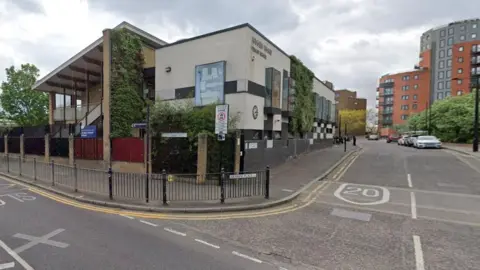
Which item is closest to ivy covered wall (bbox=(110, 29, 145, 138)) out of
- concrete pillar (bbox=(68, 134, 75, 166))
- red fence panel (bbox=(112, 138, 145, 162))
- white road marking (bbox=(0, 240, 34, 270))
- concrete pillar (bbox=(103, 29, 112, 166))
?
concrete pillar (bbox=(103, 29, 112, 166))

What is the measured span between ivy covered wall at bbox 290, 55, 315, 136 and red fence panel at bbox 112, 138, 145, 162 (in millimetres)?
11316

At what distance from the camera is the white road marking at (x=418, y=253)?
441cm

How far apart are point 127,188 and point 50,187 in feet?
10.6

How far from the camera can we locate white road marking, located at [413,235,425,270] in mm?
4414

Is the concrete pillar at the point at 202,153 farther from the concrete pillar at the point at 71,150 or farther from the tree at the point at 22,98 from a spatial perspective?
the tree at the point at 22,98

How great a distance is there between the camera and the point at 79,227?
6074mm

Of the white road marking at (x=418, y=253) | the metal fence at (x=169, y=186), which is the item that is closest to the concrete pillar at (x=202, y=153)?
the metal fence at (x=169, y=186)

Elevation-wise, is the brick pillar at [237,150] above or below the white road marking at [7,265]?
above

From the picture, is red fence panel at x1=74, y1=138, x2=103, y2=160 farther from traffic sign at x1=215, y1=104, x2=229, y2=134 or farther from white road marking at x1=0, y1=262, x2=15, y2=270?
white road marking at x1=0, y1=262, x2=15, y2=270

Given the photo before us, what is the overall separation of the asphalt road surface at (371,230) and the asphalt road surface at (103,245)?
0.58 m

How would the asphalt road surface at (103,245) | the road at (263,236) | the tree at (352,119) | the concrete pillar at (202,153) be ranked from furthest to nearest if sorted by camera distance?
the tree at (352,119) → the concrete pillar at (202,153) → the road at (263,236) → the asphalt road surface at (103,245)

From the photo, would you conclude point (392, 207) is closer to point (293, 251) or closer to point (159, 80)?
point (293, 251)

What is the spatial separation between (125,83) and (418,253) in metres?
17.4

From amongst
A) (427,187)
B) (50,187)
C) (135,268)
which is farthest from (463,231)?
(50,187)
